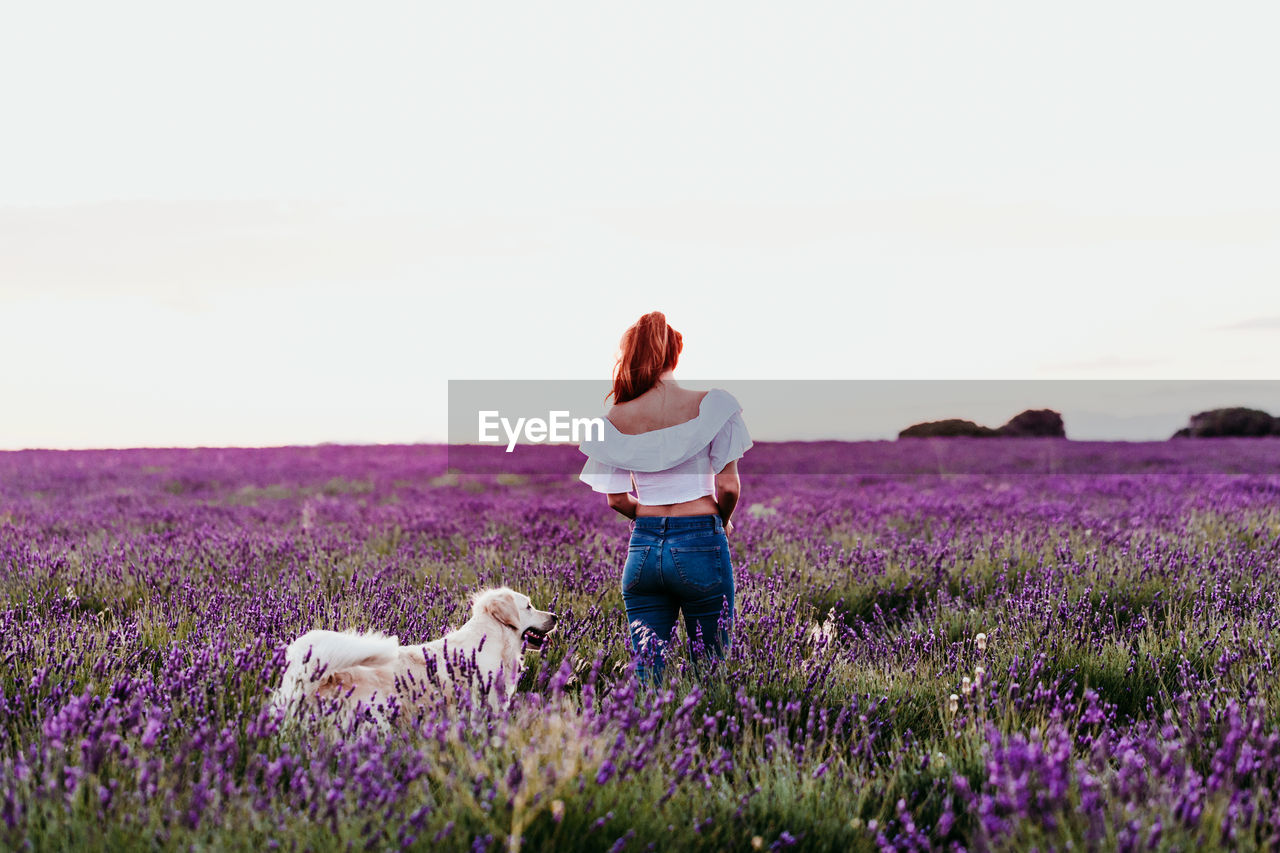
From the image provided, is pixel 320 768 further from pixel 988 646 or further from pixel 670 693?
pixel 988 646

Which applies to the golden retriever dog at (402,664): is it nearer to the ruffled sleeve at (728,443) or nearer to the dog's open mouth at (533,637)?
the dog's open mouth at (533,637)

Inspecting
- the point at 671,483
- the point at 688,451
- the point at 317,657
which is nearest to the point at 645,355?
the point at 688,451

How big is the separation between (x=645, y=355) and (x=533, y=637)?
1.33m

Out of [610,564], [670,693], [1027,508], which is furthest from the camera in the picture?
[1027,508]

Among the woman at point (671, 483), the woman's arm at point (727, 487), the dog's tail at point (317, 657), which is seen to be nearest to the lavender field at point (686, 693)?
the dog's tail at point (317, 657)

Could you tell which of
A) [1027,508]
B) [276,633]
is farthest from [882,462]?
[276,633]

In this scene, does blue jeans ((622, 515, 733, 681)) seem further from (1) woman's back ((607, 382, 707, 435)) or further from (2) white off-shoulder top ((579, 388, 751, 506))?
(1) woman's back ((607, 382, 707, 435))

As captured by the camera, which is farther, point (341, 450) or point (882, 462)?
point (341, 450)

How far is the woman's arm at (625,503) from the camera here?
145 inches

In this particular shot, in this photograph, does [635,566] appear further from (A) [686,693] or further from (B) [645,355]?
(B) [645,355]

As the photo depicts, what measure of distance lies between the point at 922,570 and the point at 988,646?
6.54ft

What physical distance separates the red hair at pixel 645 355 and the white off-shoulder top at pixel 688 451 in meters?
0.23

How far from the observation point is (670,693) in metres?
2.28

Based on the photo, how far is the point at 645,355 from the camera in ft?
11.5
